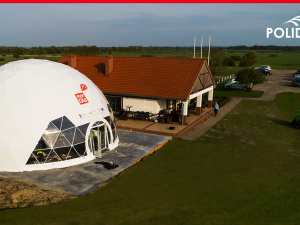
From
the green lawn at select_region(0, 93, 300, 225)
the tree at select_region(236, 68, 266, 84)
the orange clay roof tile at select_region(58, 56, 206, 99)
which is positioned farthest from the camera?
the tree at select_region(236, 68, 266, 84)

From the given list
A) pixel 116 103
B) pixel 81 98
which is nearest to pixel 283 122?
pixel 116 103

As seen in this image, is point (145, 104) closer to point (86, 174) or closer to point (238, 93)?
point (86, 174)

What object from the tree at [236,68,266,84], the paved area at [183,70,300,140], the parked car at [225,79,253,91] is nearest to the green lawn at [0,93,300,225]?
the paved area at [183,70,300,140]

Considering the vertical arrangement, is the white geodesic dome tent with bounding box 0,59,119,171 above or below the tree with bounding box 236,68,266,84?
below

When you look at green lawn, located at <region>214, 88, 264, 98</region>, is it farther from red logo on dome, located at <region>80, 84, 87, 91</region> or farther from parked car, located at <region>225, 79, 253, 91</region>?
red logo on dome, located at <region>80, 84, 87, 91</region>

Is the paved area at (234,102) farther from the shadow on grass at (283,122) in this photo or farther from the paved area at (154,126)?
the shadow on grass at (283,122)

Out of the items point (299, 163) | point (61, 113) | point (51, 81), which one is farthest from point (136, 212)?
point (299, 163)

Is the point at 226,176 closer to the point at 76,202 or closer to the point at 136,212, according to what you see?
the point at 136,212

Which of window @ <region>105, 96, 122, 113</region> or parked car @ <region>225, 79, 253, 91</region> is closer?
window @ <region>105, 96, 122, 113</region>

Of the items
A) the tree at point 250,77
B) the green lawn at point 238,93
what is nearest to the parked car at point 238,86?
the green lawn at point 238,93
